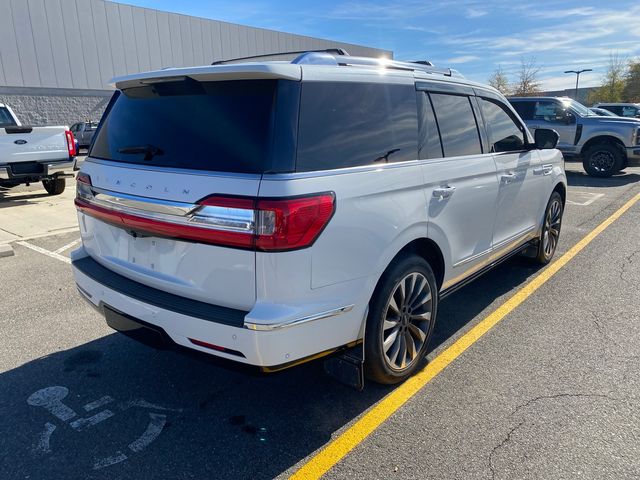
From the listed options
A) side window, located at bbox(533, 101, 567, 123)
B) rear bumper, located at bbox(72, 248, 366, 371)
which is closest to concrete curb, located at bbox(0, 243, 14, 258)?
rear bumper, located at bbox(72, 248, 366, 371)

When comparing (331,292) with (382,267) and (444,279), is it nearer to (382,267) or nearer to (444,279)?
(382,267)

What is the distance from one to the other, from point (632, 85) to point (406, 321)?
58890 mm

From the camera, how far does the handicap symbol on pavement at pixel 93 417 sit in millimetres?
2537

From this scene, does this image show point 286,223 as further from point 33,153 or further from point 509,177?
point 33,153

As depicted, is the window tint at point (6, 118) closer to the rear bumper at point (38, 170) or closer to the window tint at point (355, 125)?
the rear bumper at point (38, 170)

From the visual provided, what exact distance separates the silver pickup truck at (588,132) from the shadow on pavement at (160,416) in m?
12.2

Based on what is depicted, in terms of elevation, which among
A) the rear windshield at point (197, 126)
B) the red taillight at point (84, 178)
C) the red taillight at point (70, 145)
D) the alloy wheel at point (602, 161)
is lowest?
the alloy wheel at point (602, 161)

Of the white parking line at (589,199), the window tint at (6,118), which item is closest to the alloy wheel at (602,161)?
the white parking line at (589,199)

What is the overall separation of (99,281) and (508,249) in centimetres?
345

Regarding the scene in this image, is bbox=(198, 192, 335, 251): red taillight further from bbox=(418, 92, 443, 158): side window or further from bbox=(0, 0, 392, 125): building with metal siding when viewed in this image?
bbox=(0, 0, 392, 125): building with metal siding

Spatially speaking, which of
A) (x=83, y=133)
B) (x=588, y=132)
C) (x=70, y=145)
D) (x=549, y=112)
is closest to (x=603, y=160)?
(x=588, y=132)

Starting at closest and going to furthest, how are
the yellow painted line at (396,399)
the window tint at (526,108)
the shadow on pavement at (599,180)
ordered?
1. the yellow painted line at (396,399)
2. the shadow on pavement at (599,180)
3. the window tint at (526,108)

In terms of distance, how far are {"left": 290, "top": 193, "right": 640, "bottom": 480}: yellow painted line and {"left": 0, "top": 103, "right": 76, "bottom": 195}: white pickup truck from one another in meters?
9.19

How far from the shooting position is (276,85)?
2.38 meters
